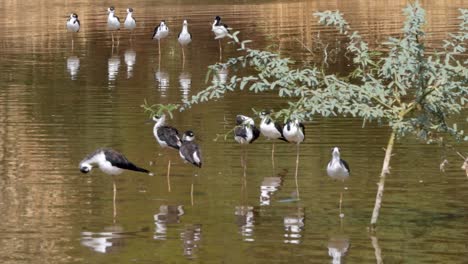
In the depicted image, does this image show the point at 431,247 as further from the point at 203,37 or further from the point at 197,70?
the point at 203,37

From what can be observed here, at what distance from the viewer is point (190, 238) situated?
15094 mm

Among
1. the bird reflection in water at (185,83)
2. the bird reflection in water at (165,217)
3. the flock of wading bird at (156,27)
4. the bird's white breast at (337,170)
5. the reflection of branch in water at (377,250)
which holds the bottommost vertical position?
the reflection of branch in water at (377,250)

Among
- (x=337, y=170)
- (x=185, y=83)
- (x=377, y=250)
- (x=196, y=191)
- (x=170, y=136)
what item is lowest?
(x=377, y=250)

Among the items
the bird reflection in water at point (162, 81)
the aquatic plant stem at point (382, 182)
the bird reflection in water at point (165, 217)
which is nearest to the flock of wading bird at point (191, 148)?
the bird reflection in water at point (165, 217)

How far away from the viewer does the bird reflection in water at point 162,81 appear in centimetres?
3106

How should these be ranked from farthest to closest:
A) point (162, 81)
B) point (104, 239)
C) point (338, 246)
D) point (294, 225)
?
point (162, 81) < point (294, 225) < point (104, 239) < point (338, 246)

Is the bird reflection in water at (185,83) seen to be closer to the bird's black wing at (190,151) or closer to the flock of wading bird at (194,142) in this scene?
the flock of wading bird at (194,142)

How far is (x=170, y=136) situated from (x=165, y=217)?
3619 mm

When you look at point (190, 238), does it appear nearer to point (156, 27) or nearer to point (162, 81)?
point (162, 81)

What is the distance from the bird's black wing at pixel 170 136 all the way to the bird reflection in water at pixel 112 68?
1219 centimetres

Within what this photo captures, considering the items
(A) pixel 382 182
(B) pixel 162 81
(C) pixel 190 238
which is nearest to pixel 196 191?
(C) pixel 190 238

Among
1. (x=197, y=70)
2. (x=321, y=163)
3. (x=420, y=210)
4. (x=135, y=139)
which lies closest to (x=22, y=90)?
(x=197, y=70)

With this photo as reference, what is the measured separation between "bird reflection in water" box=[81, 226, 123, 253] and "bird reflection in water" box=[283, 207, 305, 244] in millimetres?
1994

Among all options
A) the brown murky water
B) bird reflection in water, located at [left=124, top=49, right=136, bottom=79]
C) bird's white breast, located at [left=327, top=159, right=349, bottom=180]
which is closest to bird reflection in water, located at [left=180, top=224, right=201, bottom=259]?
the brown murky water
